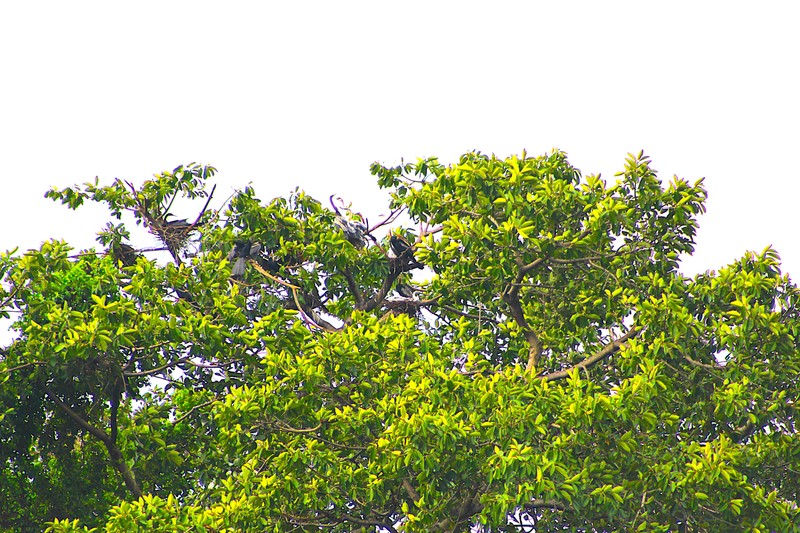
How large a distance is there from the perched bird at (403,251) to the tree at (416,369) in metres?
0.02

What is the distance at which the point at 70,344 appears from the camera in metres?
11.9

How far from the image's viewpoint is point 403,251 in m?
14.2

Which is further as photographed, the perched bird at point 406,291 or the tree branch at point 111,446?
the perched bird at point 406,291

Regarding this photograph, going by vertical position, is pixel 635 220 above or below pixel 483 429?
above

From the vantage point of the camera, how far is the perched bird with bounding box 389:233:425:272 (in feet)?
46.6

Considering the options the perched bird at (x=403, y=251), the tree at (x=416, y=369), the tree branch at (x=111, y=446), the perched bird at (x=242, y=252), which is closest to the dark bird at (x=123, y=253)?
the tree at (x=416, y=369)

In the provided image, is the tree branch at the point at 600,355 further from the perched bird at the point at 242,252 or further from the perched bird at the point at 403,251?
the perched bird at the point at 242,252

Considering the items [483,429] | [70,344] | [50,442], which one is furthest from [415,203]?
[50,442]

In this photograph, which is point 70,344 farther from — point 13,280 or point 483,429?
point 483,429

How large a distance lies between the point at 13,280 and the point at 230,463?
337 cm

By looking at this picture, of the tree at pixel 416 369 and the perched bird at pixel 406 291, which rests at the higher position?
the perched bird at pixel 406 291

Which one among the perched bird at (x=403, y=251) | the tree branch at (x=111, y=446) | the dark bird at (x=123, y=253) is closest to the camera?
the tree branch at (x=111, y=446)

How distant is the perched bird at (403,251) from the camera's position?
14.2m

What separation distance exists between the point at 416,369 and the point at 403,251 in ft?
9.63
